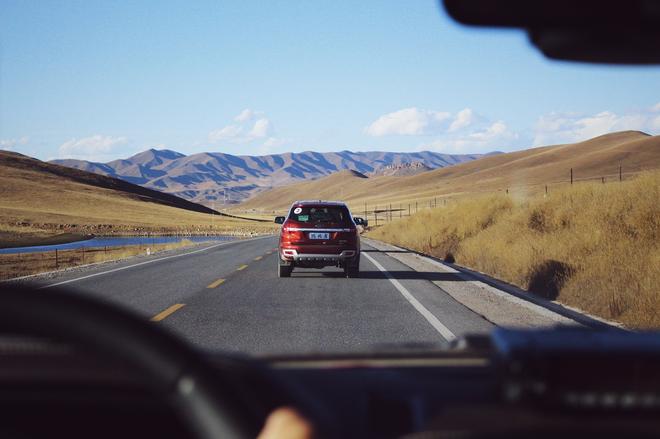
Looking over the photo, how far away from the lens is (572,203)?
2116 centimetres

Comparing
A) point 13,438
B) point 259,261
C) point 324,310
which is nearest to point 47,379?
point 13,438

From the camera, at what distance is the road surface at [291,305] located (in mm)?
9352

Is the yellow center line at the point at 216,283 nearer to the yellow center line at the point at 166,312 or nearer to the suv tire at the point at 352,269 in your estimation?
the suv tire at the point at 352,269

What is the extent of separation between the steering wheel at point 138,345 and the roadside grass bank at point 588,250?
30.9 ft

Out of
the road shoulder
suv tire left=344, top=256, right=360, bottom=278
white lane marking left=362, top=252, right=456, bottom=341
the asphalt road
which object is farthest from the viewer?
suv tire left=344, top=256, right=360, bottom=278

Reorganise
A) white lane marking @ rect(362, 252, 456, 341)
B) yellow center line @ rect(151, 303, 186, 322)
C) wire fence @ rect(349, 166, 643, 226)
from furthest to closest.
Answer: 1. wire fence @ rect(349, 166, 643, 226)
2. yellow center line @ rect(151, 303, 186, 322)
3. white lane marking @ rect(362, 252, 456, 341)

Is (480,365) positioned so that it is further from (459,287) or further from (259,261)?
(259,261)

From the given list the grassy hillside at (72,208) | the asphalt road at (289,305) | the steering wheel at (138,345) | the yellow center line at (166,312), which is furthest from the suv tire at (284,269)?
the grassy hillside at (72,208)

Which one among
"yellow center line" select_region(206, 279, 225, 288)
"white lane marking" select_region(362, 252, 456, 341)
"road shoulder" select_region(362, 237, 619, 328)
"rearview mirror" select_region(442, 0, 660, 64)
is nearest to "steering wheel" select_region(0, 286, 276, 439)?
"rearview mirror" select_region(442, 0, 660, 64)

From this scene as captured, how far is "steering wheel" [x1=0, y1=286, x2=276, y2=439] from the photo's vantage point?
5.59ft

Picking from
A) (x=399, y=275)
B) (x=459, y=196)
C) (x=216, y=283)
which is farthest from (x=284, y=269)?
(x=459, y=196)

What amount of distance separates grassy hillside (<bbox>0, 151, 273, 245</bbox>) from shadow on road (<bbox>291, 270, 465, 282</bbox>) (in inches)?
1775

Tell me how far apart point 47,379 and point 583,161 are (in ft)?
523

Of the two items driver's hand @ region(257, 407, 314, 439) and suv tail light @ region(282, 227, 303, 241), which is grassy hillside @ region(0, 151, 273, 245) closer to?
suv tail light @ region(282, 227, 303, 241)
